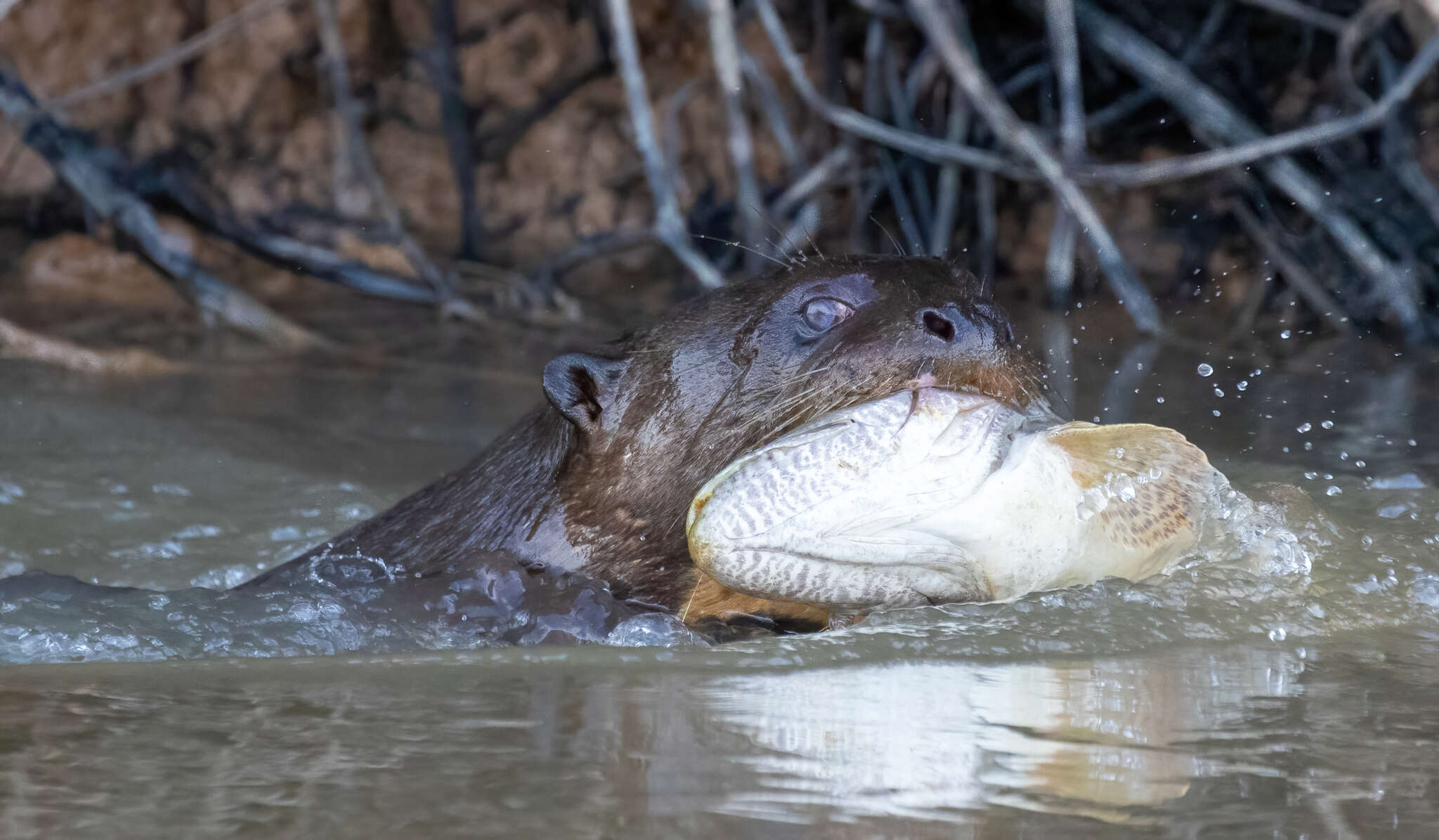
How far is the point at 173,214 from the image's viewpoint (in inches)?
196

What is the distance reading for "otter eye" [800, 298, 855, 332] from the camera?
1896 mm

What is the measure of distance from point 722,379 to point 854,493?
46 centimetres

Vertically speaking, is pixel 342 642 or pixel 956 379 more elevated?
pixel 956 379

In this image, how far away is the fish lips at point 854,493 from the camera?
5.25 ft

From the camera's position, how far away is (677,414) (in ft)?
6.77

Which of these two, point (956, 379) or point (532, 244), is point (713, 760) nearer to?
point (956, 379)

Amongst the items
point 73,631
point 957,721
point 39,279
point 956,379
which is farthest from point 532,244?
point 957,721

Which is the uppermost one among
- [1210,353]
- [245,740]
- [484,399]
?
[1210,353]

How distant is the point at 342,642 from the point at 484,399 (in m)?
1.92

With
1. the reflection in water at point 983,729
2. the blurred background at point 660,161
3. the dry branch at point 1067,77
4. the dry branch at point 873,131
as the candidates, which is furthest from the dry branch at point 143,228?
the reflection in water at point 983,729

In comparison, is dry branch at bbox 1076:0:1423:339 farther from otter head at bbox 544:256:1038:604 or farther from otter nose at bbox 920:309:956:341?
otter nose at bbox 920:309:956:341

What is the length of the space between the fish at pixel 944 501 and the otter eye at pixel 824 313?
0.85 ft

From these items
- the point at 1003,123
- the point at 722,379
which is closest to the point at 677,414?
the point at 722,379

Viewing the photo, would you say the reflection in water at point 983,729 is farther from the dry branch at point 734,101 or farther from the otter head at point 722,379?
the dry branch at point 734,101
